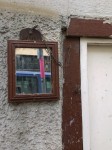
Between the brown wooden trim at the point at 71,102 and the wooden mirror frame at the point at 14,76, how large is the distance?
16 cm

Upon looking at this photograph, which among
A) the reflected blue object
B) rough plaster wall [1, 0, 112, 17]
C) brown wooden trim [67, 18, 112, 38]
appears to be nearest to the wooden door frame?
brown wooden trim [67, 18, 112, 38]

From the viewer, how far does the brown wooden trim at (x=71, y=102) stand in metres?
3.61

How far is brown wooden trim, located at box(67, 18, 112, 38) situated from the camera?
365 centimetres

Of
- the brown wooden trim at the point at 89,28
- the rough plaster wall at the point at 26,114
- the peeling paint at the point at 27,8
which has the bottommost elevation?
the rough plaster wall at the point at 26,114

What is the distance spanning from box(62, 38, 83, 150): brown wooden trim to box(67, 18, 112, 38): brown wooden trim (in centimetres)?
12

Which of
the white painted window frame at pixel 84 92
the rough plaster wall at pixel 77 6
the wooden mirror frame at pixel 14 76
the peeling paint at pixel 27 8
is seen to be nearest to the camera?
the wooden mirror frame at pixel 14 76

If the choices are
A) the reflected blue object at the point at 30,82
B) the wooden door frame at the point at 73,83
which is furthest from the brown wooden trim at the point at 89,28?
the reflected blue object at the point at 30,82

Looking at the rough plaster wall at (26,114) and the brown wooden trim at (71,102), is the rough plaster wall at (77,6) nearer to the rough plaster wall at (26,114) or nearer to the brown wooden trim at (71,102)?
the rough plaster wall at (26,114)

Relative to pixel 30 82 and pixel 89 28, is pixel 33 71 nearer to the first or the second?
pixel 30 82

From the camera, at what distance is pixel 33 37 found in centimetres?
352

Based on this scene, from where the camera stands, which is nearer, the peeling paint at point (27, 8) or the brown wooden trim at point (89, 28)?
the peeling paint at point (27, 8)

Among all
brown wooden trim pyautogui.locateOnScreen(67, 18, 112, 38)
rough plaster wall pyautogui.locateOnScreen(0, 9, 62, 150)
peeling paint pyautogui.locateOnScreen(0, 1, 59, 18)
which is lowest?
rough plaster wall pyautogui.locateOnScreen(0, 9, 62, 150)

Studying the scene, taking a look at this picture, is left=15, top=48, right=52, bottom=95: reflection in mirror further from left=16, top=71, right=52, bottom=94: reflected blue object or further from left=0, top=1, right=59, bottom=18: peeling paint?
left=0, top=1, right=59, bottom=18: peeling paint

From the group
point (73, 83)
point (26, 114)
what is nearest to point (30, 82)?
point (26, 114)
